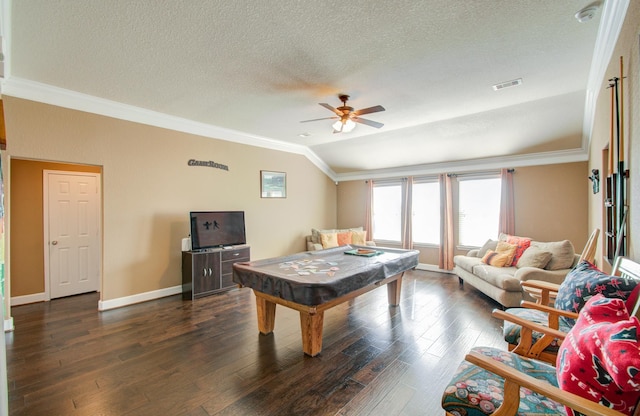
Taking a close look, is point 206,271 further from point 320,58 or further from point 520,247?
point 520,247

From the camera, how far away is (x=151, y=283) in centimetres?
434

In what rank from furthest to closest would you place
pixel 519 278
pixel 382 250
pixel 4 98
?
pixel 382 250, pixel 519 278, pixel 4 98

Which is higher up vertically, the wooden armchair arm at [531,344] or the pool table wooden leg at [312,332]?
the wooden armchair arm at [531,344]

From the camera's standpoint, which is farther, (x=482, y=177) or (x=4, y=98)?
(x=482, y=177)

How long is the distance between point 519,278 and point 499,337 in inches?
41.3

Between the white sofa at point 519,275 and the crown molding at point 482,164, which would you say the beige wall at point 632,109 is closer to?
the white sofa at point 519,275

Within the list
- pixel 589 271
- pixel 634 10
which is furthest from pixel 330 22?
pixel 589 271

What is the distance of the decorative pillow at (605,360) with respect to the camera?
992 mm

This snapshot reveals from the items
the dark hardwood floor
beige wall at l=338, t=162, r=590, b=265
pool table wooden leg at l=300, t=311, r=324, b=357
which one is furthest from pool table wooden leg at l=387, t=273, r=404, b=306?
beige wall at l=338, t=162, r=590, b=265

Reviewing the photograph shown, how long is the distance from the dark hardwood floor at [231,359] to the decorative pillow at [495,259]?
2.37ft

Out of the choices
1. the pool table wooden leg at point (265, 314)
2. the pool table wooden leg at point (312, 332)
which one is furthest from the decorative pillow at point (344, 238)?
the pool table wooden leg at point (312, 332)

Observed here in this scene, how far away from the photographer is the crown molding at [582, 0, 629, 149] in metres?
1.97

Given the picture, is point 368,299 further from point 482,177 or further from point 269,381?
point 482,177

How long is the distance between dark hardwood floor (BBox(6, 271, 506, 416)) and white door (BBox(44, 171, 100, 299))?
60 centimetres
